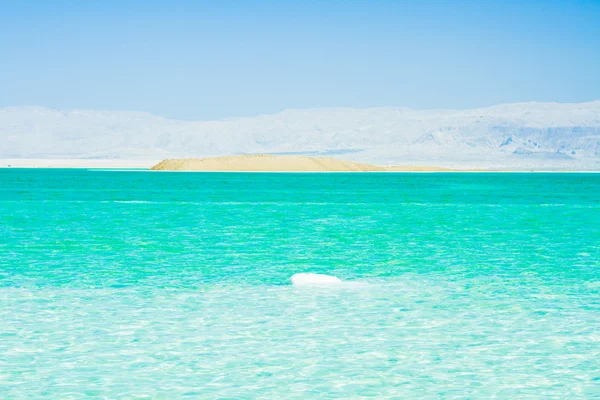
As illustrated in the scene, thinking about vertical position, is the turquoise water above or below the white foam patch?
below

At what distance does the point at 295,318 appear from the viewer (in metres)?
15.1

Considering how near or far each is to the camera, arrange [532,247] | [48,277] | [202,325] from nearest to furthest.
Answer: [202,325]
[48,277]
[532,247]

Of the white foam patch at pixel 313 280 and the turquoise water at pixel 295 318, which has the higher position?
the white foam patch at pixel 313 280

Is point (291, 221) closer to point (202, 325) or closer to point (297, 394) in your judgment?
point (202, 325)

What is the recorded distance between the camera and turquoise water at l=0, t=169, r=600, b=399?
11.4 meters

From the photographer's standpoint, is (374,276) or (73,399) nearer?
(73,399)

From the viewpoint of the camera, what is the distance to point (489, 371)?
38.7 feet

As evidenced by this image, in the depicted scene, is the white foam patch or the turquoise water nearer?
the turquoise water

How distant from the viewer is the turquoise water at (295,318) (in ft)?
37.3

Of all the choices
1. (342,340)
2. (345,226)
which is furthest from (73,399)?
(345,226)

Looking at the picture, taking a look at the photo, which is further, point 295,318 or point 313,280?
point 313,280

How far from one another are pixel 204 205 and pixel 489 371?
45.0m

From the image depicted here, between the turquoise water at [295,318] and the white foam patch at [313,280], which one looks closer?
the turquoise water at [295,318]

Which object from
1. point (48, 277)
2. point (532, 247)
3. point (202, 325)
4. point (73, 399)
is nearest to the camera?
point (73, 399)
